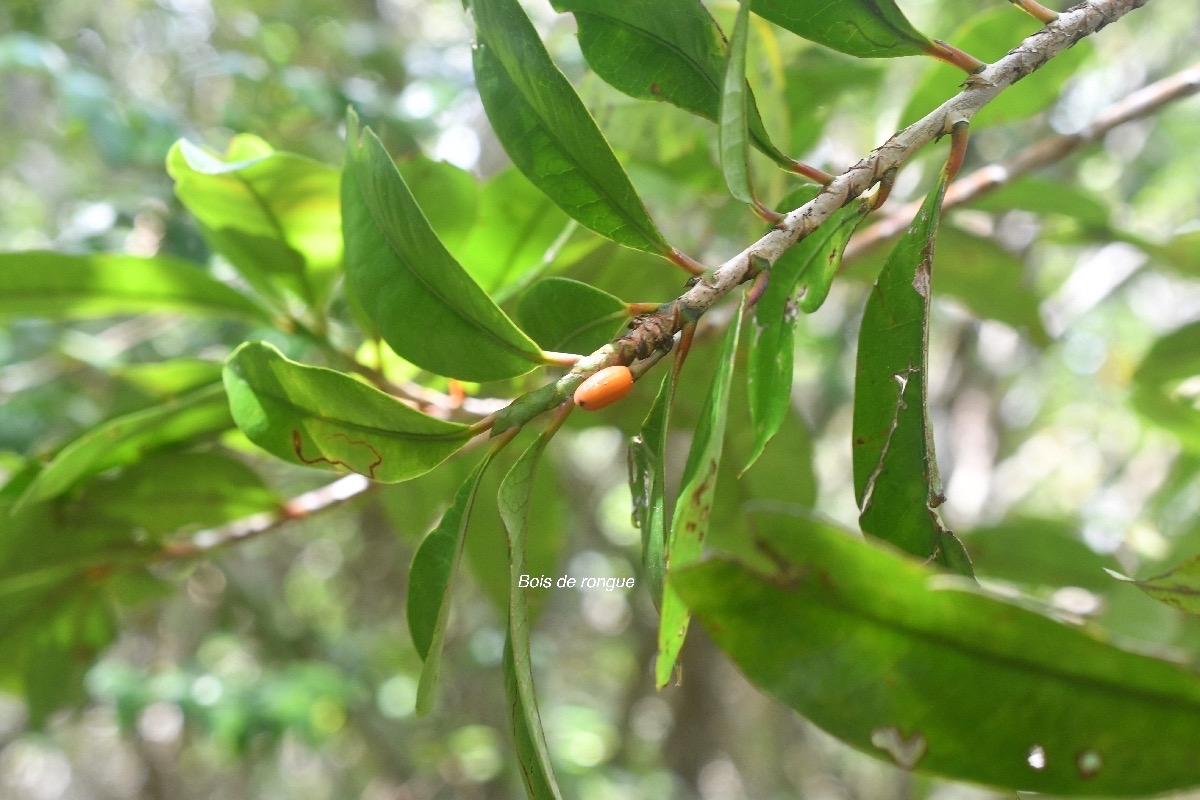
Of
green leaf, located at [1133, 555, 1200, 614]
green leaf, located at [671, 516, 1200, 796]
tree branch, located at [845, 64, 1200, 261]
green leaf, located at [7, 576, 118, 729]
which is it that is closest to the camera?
green leaf, located at [671, 516, 1200, 796]

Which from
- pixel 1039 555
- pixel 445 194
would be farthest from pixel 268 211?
pixel 1039 555

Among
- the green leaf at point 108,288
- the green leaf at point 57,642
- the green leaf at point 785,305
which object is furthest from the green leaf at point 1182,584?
the green leaf at point 57,642

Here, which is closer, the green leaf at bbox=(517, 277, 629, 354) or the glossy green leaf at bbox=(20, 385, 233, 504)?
the green leaf at bbox=(517, 277, 629, 354)

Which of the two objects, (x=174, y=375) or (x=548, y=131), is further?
(x=174, y=375)

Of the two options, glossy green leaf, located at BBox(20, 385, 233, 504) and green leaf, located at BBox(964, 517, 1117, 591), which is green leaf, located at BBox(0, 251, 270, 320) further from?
green leaf, located at BBox(964, 517, 1117, 591)

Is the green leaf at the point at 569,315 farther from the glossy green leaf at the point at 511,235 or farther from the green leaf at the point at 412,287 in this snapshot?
the glossy green leaf at the point at 511,235

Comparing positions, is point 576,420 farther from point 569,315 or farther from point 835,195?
point 835,195

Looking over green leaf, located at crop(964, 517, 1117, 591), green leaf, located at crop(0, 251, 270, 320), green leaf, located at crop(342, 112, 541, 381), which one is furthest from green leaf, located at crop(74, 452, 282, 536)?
green leaf, located at crop(964, 517, 1117, 591)

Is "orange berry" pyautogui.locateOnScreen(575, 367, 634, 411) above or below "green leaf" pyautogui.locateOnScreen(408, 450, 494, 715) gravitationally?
above
